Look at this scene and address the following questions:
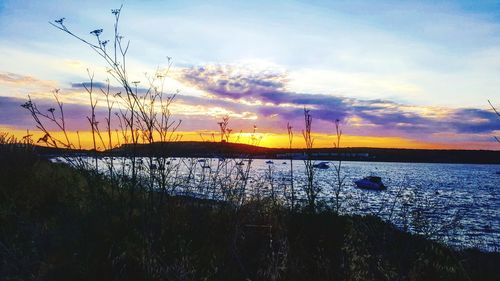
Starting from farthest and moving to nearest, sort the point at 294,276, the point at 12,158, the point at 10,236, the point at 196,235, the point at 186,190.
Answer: the point at 12,158
the point at 186,190
the point at 196,235
the point at 10,236
the point at 294,276

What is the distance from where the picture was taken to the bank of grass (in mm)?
5223

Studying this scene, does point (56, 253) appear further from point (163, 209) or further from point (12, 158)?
point (12, 158)

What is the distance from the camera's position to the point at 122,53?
6.46 m

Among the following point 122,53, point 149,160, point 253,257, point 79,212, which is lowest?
point 253,257

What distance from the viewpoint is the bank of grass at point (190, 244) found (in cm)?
522

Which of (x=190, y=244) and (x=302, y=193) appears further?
(x=302, y=193)

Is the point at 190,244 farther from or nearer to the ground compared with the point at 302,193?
farther from the ground

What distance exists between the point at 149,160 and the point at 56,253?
2.12m

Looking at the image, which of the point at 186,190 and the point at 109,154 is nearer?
the point at 109,154

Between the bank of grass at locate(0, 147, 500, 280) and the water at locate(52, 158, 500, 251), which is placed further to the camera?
the water at locate(52, 158, 500, 251)

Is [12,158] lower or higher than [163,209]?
higher

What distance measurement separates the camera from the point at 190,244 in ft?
21.8

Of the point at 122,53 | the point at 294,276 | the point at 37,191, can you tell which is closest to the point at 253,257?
the point at 294,276

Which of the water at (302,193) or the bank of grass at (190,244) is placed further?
the water at (302,193)
